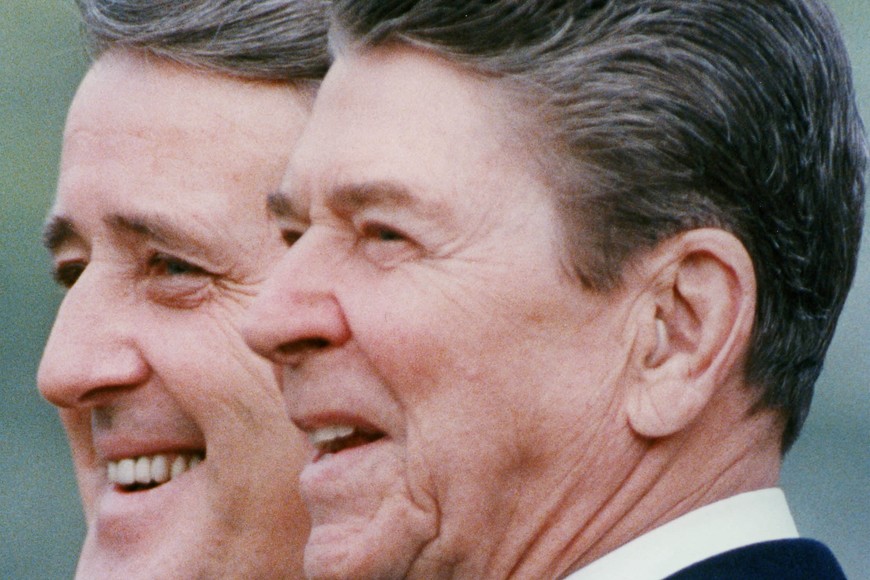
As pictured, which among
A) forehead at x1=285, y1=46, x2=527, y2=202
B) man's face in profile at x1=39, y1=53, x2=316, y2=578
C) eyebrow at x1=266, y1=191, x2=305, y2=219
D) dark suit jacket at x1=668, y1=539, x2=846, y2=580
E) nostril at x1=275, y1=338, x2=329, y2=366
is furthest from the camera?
man's face in profile at x1=39, y1=53, x2=316, y2=578

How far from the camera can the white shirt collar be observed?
3.07m

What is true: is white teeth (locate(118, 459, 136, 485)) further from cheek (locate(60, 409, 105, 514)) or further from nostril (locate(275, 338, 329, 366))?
nostril (locate(275, 338, 329, 366))

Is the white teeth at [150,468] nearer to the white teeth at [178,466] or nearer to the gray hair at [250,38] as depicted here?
the white teeth at [178,466]

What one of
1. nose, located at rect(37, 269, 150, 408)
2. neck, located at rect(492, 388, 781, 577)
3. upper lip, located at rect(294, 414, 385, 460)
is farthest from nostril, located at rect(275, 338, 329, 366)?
nose, located at rect(37, 269, 150, 408)

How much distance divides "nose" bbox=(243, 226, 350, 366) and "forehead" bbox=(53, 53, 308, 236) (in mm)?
719

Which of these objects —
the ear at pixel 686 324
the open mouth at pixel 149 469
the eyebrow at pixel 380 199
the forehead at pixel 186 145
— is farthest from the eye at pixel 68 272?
the ear at pixel 686 324

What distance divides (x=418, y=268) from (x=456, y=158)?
0.20 metres

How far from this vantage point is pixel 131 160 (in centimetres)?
403

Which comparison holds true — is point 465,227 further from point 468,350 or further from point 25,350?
point 25,350

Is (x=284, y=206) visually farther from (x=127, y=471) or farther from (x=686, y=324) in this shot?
(x=127, y=471)

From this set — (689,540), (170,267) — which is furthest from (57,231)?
(689,540)

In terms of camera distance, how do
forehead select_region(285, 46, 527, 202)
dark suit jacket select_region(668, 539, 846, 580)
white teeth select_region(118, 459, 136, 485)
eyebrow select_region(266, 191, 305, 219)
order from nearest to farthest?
dark suit jacket select_region(668, 539, 846, 580) → forehead select_region(285, 46, 527, 202) → eyebrow select_region(266, 191, 305, 219) → white teeth select_region(118, 459, 136, 485)

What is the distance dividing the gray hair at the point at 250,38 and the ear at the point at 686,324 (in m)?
1.14

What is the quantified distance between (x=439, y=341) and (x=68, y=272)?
139 cm
